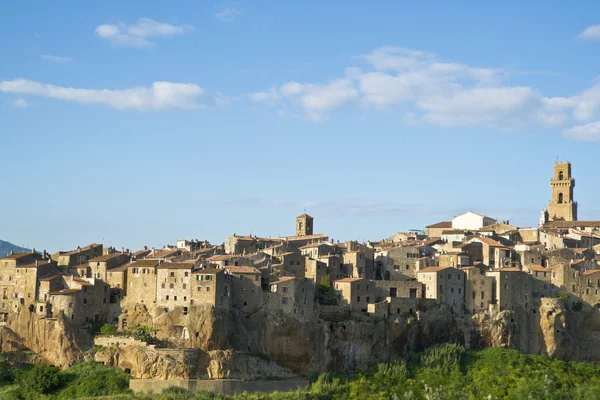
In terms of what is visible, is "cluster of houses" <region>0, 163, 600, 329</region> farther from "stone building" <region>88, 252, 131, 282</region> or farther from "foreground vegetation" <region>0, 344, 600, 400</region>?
"foreground vegetation" <region>0, 344, 600, 400</region>

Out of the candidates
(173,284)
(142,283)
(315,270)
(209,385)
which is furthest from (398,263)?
(209,385)

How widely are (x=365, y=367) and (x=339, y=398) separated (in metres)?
5.53

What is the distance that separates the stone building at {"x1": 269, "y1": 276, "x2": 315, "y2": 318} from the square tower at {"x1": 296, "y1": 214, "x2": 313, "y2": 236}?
1146 inches

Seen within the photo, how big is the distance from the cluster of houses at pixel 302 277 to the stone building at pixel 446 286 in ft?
0.23

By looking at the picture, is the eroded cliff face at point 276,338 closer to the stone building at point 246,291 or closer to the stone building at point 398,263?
the stone building at point 246,291

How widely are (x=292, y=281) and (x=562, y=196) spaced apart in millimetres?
49770

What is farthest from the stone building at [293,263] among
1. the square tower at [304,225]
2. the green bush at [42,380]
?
the square tower at [304,225]

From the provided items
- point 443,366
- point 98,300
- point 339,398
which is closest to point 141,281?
point 98,300

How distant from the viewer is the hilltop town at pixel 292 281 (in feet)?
Answer: 246

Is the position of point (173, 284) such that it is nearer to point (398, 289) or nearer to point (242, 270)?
point (242, 270)

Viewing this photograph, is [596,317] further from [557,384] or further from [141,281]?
[141,281]

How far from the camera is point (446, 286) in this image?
81.0 metres

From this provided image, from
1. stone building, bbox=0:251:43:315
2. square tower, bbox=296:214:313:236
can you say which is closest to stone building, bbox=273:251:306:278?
stone building, bbox=0:251:43:315

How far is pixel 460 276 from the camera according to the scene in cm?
8162
